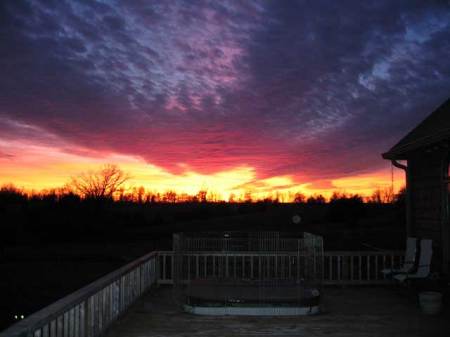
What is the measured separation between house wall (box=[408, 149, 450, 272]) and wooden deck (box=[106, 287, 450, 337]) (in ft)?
3.86

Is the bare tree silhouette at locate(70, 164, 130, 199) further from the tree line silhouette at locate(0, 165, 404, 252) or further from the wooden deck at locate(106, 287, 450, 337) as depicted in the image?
the wooden deck at locate(106, 287, 450, 337)

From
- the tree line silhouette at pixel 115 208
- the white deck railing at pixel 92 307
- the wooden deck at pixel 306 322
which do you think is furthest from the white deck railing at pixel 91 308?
the tree line silhouette at pixel 115 208

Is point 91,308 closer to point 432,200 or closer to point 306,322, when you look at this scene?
point 306,322

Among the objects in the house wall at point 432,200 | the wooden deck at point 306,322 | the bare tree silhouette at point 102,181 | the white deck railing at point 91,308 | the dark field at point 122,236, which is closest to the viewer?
the white deck railing at point 91,308

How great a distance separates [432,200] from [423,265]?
1.33m

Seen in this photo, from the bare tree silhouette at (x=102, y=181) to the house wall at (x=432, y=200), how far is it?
146 feet

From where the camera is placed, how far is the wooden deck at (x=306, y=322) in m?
5.64

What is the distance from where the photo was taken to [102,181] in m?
52.7

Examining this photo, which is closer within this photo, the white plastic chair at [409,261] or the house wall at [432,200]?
the house wall at [432,200]

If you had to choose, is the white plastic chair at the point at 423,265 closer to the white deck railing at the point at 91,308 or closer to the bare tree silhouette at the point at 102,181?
the white deck railing at the point at 91,308

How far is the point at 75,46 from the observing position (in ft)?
36.4

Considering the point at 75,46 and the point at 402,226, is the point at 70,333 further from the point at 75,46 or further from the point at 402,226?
the point at 402,226

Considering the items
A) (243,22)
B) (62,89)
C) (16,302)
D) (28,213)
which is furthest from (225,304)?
(28,213)

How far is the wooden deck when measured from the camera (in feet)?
18.5
